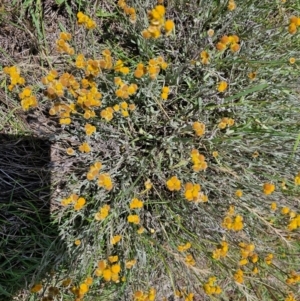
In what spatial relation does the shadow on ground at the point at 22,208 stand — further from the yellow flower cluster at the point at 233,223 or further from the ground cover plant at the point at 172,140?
the yellow flower cluster at the point at 233,223

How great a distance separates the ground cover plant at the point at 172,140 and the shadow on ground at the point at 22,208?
0.21ft

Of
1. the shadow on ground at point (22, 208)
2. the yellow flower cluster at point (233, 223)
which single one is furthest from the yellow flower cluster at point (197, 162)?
the shadow on ground at point (22, 208)

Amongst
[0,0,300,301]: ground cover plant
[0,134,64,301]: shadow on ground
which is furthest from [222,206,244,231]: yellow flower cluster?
[0,134,64,301]: shadow on ground

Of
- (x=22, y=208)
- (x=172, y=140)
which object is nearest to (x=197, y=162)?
(x=172, y=140)

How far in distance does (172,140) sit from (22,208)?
1.11m

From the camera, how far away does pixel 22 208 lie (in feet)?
8.30

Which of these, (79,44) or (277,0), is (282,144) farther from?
(79,44)

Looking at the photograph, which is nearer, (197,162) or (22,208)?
(197,162)

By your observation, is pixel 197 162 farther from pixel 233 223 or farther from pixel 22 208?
pixel 22 208

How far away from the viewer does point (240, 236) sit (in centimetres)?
232

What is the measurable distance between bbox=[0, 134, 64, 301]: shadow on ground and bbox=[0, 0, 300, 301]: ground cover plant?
65 millimetres

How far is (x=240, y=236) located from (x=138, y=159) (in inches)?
30.5

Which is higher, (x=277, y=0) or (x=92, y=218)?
(x=277, y=0)

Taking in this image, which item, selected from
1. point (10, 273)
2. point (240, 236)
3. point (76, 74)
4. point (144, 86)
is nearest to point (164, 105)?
point (144, 86)
